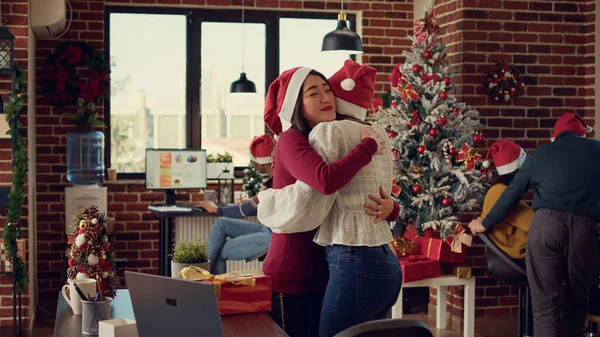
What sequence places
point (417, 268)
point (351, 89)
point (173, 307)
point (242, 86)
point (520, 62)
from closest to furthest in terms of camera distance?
1. point (173, 307)
2. point (351, 89)
3. point (417, 268)
4. point (520, 62)
5. point (242, 86)

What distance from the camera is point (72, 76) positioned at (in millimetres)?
7105

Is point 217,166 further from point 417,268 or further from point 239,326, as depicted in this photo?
point 239,326

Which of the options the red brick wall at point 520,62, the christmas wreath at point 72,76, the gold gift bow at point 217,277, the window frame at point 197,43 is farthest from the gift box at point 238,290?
the window frame at point 197,43

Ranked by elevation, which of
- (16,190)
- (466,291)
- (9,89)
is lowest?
(466,291)

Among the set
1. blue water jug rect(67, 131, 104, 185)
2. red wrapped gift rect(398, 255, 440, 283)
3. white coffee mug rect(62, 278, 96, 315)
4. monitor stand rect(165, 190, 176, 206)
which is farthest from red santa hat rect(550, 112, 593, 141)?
blue water jug rect(67, 131, 104, 185)

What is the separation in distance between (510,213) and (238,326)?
3.11 m

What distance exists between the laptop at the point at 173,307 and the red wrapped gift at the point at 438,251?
376 centimetres

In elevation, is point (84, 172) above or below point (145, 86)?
below

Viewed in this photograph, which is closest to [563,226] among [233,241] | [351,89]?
[351,89]

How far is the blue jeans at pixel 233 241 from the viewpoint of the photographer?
20.7 ft

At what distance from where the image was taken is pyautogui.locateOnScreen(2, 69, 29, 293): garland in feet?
18.2

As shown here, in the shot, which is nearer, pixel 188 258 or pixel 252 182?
pixel 188 258

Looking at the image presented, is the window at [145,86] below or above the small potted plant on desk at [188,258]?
above

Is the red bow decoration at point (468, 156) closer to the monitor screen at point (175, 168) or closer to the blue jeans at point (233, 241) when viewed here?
the blue jeans at point (233, 241)
